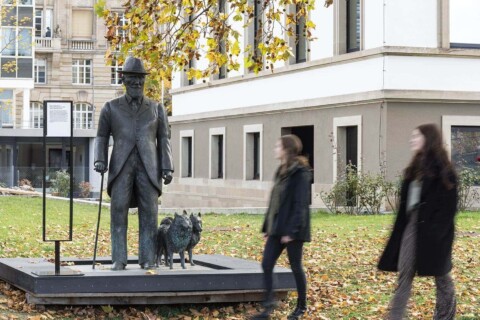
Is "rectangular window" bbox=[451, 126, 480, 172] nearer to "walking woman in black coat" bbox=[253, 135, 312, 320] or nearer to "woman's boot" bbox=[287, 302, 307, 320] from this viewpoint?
"woman's boot" bbox=[287, 302, 307, 320]

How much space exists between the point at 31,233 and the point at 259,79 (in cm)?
1538

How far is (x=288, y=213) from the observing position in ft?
37.7

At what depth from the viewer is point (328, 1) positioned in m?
18.5

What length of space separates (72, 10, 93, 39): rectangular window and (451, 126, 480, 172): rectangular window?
217 feet

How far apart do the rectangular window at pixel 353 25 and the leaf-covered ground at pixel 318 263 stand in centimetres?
521

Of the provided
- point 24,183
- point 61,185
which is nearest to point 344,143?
point 61,185

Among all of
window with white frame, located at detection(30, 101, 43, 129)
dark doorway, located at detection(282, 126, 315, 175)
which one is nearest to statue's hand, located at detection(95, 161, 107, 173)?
dark doorway, located at detection(282, 126, 315, 175)

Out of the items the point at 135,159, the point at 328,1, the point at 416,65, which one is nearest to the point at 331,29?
the point at 416,65

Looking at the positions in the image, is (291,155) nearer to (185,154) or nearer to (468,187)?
(468,187)

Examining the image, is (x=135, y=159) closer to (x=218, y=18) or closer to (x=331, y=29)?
(x=218, y=18)

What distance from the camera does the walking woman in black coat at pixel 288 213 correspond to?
37.6 ft

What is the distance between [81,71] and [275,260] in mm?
84561

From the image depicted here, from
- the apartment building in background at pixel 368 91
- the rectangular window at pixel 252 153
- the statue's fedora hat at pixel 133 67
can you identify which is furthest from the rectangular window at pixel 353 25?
the statue's fedora hat at pixel 133 67

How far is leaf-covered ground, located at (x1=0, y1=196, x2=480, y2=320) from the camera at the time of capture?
41.5 ft
